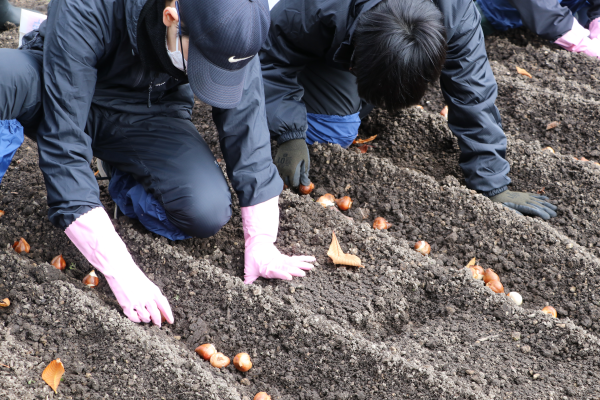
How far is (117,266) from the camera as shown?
5.70ft

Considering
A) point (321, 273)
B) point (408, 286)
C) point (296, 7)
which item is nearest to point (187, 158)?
point (321, 273)

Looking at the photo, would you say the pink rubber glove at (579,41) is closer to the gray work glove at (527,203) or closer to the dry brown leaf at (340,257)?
the gray work glove at (527,203)

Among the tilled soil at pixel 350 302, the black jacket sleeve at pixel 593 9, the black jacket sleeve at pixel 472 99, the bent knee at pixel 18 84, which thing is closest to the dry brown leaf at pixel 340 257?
the tilled soil at pixel 350 302

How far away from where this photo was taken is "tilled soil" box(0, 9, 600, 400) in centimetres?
165

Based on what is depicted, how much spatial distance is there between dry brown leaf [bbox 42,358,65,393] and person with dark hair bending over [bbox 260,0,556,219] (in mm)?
1279

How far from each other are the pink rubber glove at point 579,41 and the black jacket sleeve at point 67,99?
10.5 ft

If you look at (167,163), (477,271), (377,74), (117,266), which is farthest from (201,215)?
(477,271)

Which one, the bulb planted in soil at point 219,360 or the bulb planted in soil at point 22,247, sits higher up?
the bulb planted in soil at point 219,360

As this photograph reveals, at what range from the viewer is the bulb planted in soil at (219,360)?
5.70ft

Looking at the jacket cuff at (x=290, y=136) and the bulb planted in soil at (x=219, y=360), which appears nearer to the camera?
the bulb planted in soil at (x=219, y=360)

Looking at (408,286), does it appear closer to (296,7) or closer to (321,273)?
(321,273)

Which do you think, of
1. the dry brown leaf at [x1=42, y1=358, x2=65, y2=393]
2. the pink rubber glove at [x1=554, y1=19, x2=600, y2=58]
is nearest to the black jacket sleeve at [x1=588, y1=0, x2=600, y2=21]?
A: the pink rubber glove at [x1=554, y1=19, x2=600, y2=58]

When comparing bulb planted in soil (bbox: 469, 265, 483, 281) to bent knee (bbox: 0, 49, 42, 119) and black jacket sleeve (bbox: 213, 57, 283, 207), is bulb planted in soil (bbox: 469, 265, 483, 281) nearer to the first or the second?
black jacket sleeve (bbox: 213, 57, 283, 207)

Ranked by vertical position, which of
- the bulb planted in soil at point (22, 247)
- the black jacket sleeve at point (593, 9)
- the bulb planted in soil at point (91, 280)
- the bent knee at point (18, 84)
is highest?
the black jacket sleeve at point (593, 9)
